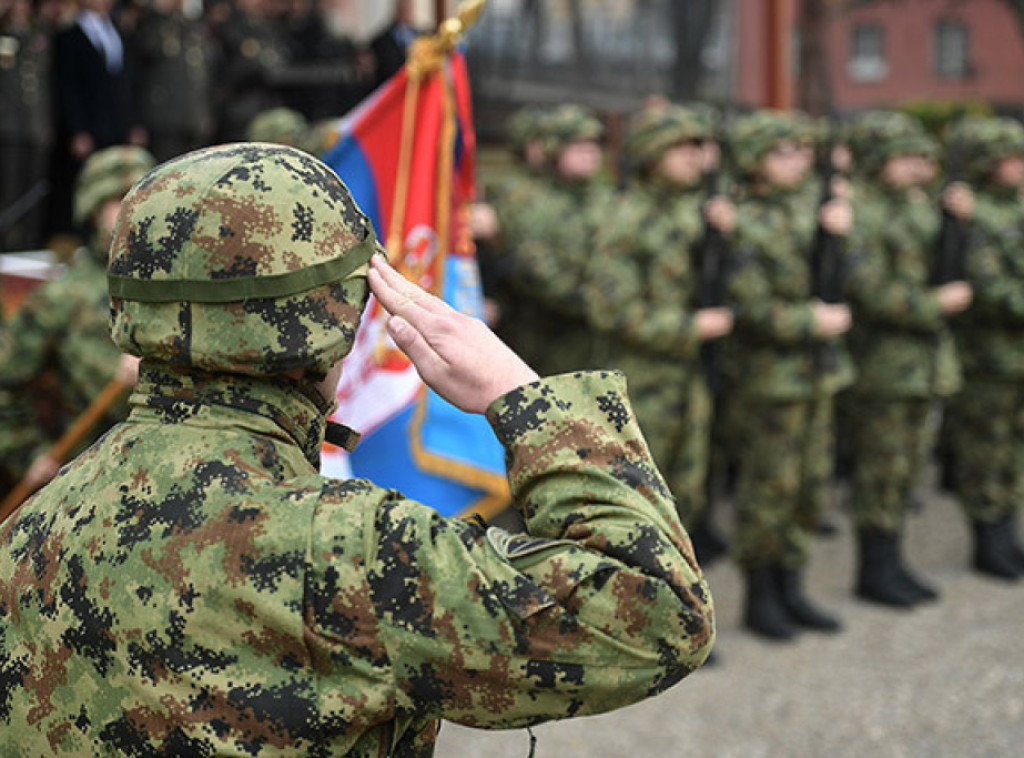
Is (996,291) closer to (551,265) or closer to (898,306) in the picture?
(898,306)

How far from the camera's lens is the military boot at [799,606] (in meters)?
5.22

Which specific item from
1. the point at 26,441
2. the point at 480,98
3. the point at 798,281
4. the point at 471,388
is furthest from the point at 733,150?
the point at 480,98

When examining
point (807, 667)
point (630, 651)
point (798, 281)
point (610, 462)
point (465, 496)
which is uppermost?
point (610, 462)

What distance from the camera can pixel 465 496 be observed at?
12.7 feet

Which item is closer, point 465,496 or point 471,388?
point 471,388

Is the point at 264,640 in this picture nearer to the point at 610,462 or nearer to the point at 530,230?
the point at 610,462

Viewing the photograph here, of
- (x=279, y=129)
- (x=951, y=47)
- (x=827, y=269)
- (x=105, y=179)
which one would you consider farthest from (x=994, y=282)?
(x=951, y=47)

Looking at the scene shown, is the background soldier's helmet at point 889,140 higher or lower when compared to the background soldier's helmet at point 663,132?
lower

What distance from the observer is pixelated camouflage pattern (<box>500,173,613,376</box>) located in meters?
6.22

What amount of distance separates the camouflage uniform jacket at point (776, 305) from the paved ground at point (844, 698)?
1.05m

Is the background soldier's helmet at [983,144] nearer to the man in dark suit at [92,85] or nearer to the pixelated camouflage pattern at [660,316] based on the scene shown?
the pixelated camouflage pattern at [660,316]

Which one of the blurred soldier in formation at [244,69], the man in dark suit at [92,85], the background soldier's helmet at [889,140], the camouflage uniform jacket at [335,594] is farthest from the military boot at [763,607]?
the blurred soldier in formation at [244,69]

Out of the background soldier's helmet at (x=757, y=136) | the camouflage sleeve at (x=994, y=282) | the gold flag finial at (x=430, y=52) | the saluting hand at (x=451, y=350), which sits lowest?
the camouflage sleeve at (x=994, y=282)

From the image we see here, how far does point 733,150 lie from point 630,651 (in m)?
4.35
